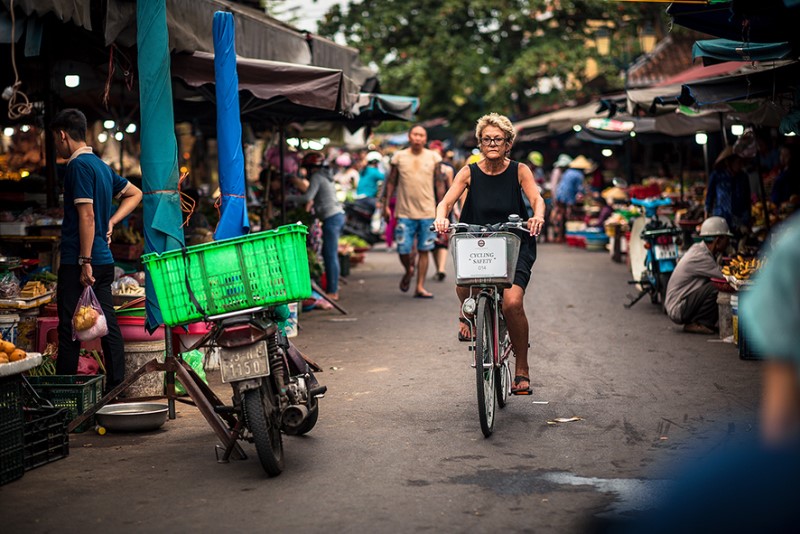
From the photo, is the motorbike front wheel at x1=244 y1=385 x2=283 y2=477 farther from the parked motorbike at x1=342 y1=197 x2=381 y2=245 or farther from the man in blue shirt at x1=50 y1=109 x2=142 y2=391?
the parked motorbike at x1=342 y1=197 x2=381 y2=245

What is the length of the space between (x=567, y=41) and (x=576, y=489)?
3057 cm

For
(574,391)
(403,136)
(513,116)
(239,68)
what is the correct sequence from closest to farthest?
(574,391)
(239,68)
(513,116)
(403,136)

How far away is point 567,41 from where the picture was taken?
3478 cm

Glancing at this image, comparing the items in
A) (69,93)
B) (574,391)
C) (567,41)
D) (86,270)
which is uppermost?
(567,41)

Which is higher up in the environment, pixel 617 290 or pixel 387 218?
pixel 387 218

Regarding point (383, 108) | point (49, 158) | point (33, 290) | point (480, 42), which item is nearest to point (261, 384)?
point (33, 290)

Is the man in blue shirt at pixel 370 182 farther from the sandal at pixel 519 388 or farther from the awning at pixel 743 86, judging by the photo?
the sandal at pixel 519 388

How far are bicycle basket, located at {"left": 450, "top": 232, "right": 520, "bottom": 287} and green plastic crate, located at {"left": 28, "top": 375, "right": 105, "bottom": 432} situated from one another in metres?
2.60

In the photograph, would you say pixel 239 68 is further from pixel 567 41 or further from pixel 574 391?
pixel 567 41

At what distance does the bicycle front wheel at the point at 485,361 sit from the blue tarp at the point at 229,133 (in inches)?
70.5

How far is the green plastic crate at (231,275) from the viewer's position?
6.05m

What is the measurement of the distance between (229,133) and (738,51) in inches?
170

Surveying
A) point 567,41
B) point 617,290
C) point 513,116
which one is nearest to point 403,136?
point 513,116

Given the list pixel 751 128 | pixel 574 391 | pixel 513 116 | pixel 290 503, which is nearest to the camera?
pixel 290 503
